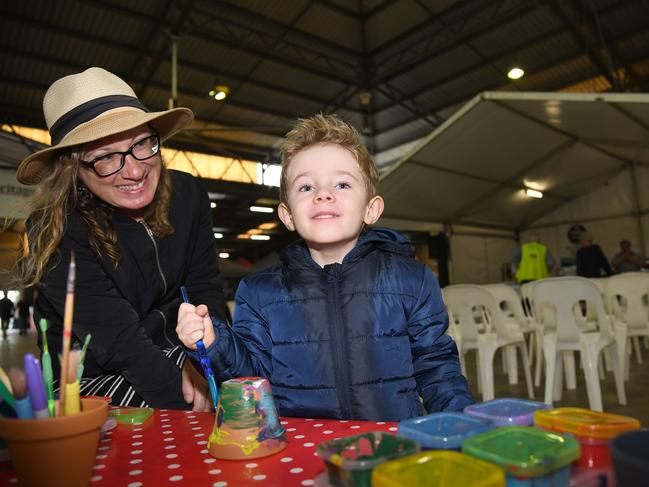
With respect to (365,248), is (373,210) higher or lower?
Answer: higher

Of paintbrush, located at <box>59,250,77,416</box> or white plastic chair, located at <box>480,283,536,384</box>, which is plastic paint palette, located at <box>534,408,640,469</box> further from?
white plastic chair, located at <box>480,283,536,384</box>

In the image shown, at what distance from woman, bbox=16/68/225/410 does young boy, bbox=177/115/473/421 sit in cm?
34

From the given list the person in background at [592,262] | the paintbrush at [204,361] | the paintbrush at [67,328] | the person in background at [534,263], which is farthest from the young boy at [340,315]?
the person in background at [592,262]

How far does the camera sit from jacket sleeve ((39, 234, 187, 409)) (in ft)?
4.70

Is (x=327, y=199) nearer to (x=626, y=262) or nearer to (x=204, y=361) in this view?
(x=204, y=361)

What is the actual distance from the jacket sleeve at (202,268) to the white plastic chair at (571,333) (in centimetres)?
265

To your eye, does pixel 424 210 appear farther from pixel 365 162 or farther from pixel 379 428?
pixel 379 428

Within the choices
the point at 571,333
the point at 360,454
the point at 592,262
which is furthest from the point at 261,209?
the point at 360,454

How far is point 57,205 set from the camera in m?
1.50

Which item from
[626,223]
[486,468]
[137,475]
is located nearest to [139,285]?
[137,475]

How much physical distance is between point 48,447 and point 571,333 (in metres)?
3.69

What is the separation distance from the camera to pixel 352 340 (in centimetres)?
130

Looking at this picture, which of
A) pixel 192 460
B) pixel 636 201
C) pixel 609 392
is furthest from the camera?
pixel 636 201

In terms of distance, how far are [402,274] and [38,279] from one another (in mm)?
1083
